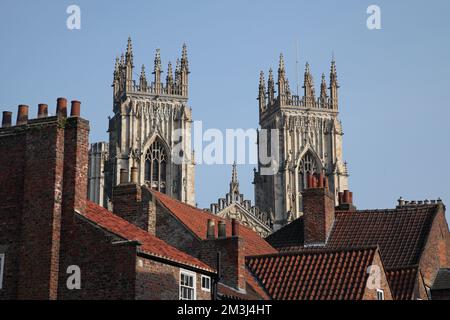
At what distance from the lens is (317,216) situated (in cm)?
3806

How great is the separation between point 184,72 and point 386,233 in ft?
215

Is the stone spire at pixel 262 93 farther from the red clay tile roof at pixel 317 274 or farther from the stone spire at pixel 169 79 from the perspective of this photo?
the red clay tile roof at pixel 317 274

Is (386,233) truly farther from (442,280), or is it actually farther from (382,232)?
(442,280)

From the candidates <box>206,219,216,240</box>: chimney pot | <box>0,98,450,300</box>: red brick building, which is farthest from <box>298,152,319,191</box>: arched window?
<box>206,219,216,240</box>: chimney pot

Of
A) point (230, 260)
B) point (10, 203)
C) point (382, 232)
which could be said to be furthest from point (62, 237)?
point (382, 232)

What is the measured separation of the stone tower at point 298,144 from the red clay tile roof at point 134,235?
7209 cm

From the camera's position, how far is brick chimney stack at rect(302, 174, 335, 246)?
37688 mm

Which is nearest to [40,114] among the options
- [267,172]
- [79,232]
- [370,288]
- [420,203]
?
[79,232]

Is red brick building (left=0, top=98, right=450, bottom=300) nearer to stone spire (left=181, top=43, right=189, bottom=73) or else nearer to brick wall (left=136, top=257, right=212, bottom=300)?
brick wall (left=136, top=257, right=212, bottom=300)

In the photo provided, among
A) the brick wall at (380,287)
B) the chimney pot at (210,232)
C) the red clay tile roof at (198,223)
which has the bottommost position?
the brick wall at (380,287)

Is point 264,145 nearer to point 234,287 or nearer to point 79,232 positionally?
point 234,287

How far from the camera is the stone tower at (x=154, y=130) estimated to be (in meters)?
96.5

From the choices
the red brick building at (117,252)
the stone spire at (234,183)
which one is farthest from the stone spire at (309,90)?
the red brick building at (117,252)

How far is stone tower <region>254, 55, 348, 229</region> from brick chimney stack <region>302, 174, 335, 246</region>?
60.6 metres
